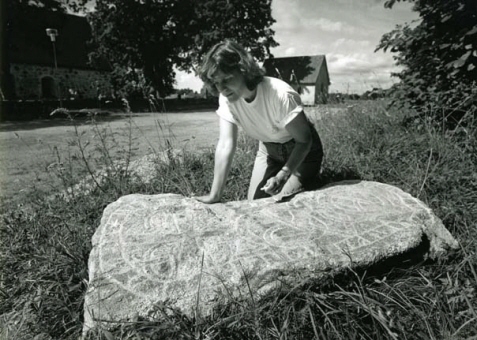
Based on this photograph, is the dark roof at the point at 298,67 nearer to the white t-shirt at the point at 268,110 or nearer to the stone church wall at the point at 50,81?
the stone church wall at the point at 50,81

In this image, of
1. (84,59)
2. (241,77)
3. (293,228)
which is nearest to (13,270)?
(293,228)

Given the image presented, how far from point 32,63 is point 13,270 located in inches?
927

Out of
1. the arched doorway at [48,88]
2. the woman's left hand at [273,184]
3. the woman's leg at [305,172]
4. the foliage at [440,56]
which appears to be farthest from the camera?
the arched doorway at [48,88]

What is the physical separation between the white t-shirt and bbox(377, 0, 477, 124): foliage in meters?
1.61

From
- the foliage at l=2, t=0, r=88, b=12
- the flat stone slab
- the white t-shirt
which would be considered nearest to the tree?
the foliage at l=2, t=0, r=88, b=12

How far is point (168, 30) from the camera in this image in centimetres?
2327

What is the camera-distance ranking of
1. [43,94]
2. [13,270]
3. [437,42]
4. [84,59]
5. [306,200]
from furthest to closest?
[84,59] → [43,94] → [437,42] → [306,200] → [13,270]

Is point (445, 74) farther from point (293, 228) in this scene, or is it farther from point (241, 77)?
point (293, 228)

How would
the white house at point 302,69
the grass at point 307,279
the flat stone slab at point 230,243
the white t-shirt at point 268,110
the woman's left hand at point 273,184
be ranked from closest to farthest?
the grass at point 307,279 → the flat stone slab at point 230,243 → the woman's left hand at point 273,184 → the white t-shirt at point 268,110 → the white house at point 302,69

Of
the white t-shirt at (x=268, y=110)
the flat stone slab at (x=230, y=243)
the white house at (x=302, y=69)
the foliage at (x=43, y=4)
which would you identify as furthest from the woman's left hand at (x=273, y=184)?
the white house at (x=302, y=69)

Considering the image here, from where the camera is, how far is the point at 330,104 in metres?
5.55

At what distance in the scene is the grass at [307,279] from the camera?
1.32m

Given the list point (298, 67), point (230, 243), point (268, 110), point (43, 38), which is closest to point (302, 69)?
point (298, 67)

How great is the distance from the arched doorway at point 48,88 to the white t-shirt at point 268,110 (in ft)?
79.3
